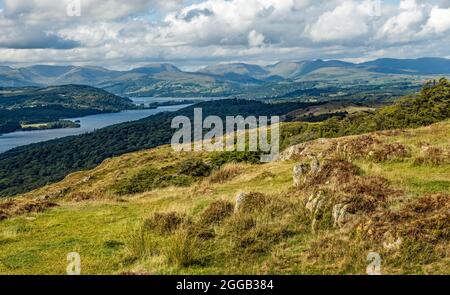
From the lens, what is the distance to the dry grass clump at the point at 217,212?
55.7ft

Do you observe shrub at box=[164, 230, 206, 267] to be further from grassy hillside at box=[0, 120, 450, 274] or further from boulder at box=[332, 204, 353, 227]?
boulder at box=[332, 204, 353, 227]

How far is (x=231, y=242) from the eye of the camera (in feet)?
47.2

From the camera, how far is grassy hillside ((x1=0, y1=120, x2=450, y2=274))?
486 inches

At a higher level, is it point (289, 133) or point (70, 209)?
point (70, 209)

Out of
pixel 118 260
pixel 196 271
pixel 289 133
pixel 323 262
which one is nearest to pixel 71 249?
pixel 118 260

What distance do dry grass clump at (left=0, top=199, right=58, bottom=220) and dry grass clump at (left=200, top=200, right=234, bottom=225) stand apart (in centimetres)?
1148

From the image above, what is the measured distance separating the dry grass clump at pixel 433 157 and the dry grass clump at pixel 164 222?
14393mm

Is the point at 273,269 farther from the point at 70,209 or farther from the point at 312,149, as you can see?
the point at 312,149

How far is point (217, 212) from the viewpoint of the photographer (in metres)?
17.4

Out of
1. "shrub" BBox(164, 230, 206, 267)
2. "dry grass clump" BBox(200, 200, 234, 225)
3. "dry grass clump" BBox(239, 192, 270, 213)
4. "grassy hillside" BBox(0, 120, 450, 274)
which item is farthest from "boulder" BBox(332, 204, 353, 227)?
Answer: "shrub" BBox(164, 230, 206, 267)

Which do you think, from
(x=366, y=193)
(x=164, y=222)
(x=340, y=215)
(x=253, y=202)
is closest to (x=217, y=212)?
(x=253, y=202)

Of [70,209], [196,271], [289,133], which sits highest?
[196,271]

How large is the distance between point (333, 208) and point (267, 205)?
112 inches

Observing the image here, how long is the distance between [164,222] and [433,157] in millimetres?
15736
